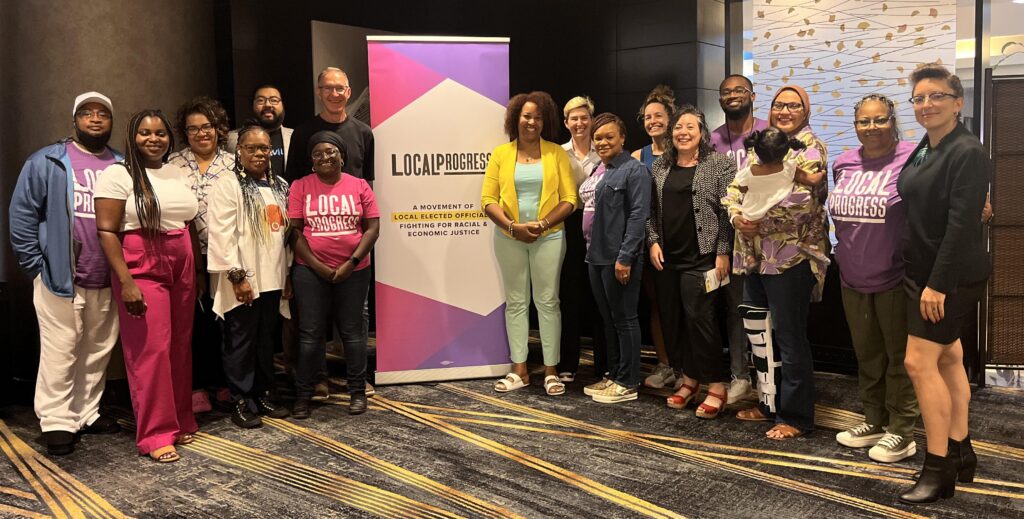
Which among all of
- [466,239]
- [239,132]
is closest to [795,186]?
[466,239]

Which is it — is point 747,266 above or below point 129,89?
below

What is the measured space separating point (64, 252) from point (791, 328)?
322cm

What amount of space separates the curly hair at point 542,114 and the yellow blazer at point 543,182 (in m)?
0.06

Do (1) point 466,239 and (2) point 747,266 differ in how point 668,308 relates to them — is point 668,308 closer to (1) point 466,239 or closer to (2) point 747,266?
(2) point 747,266

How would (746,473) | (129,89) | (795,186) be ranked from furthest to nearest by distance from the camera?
(129,89), (795,186), (746,473)

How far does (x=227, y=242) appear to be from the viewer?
12.8 feet

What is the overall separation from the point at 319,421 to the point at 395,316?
34.8 inches

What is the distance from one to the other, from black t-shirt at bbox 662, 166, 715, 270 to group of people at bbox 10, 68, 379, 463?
4.84 feet

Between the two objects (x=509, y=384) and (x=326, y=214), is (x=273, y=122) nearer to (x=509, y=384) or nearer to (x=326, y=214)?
(x=326, y=214)

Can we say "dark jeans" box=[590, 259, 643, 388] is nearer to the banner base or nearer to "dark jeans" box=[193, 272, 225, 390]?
the banner base

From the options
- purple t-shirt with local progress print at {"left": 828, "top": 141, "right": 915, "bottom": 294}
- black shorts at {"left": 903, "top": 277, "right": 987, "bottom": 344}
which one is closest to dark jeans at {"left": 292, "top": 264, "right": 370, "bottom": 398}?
purple t-shirt with local progress print at {"left": 828, "top": 141, "right": 915, "bottom": 294}

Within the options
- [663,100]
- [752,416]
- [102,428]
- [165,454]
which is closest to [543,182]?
[663,100]

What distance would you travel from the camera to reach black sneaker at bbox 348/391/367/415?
4.27m

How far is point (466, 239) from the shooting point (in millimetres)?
4859
